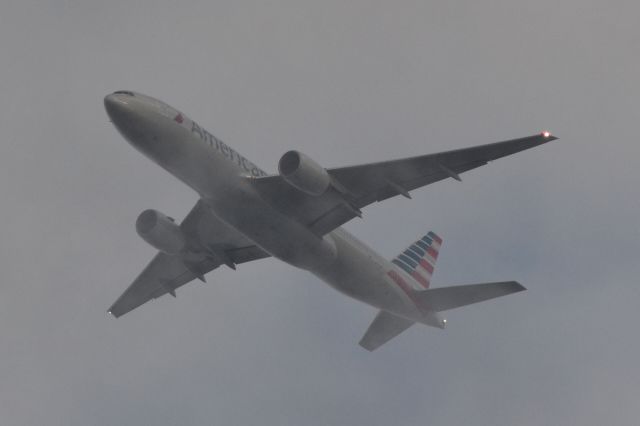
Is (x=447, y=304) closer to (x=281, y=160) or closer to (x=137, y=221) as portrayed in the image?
(x=281, y=160)

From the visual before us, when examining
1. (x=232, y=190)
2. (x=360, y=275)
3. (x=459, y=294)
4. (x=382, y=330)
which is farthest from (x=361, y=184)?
(x=382, y=330)

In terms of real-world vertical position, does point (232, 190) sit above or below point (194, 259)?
above

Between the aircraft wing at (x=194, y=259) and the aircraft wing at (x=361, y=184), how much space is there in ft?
17.7

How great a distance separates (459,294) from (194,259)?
42.7ft

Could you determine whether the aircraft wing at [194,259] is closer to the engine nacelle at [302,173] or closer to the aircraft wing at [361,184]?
the aircraft wing at [361,184]

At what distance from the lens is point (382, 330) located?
162ft

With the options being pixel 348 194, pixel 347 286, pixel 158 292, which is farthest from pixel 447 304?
pixel 158 292

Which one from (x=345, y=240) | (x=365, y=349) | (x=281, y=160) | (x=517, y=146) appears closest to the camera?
(x=517, y=146)

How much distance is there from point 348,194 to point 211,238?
8411mm

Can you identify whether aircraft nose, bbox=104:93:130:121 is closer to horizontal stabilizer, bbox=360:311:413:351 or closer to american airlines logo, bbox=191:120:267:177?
american airlines logo, bbox=191:120:267:177

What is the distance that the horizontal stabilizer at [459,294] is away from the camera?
1715 inches

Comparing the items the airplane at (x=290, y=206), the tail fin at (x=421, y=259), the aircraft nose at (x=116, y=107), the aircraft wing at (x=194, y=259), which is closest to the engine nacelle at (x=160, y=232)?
the airplane at (x=290, y=206)

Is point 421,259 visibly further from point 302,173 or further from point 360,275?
point 302,173

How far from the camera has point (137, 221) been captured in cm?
4481
